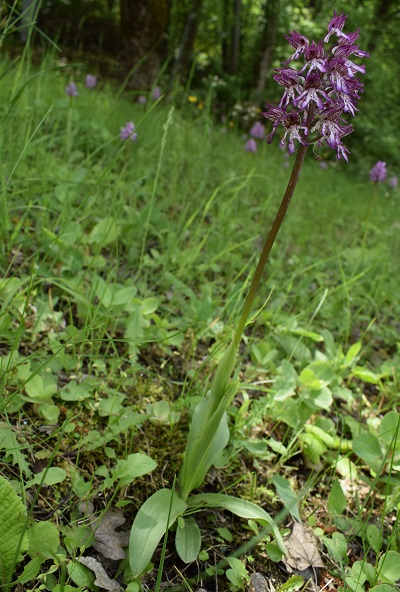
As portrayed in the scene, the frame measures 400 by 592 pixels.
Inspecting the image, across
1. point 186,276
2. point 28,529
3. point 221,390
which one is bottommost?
point 186,276

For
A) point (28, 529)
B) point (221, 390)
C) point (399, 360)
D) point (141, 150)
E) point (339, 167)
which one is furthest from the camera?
point (339, 167)

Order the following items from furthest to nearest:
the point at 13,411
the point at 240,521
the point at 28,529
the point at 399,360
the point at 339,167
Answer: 1. the point at 339,167
2. the point at 399,360
3. the point at 240,521
4. the point at 13,411
5. the point at 28,529

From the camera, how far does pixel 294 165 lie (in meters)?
1.12

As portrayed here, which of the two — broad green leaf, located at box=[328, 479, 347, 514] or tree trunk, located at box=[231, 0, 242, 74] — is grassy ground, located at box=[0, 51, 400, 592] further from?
tree trunk, located at box=[231, 0, 242, 74]

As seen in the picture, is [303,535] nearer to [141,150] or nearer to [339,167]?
[141,150]

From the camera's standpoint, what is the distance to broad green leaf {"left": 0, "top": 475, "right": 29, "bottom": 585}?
0.95m

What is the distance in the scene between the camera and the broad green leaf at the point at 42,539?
101 centimetres

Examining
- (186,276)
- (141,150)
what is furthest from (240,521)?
(141,150)

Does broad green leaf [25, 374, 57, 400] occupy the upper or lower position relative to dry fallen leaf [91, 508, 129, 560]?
upper

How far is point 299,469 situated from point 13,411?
39.0 inches

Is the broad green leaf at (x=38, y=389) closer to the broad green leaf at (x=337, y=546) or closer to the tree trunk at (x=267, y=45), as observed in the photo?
the broad green leaf at (x=337, y=546)

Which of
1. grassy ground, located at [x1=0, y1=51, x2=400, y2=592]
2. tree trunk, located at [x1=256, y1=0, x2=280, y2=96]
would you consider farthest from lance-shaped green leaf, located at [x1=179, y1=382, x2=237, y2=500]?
tree trunk, located at [x1=256, y1=0, x2=280, y2=96]

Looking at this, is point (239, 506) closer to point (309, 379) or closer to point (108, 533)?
point (108, 533)

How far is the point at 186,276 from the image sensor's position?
2.43 meters
